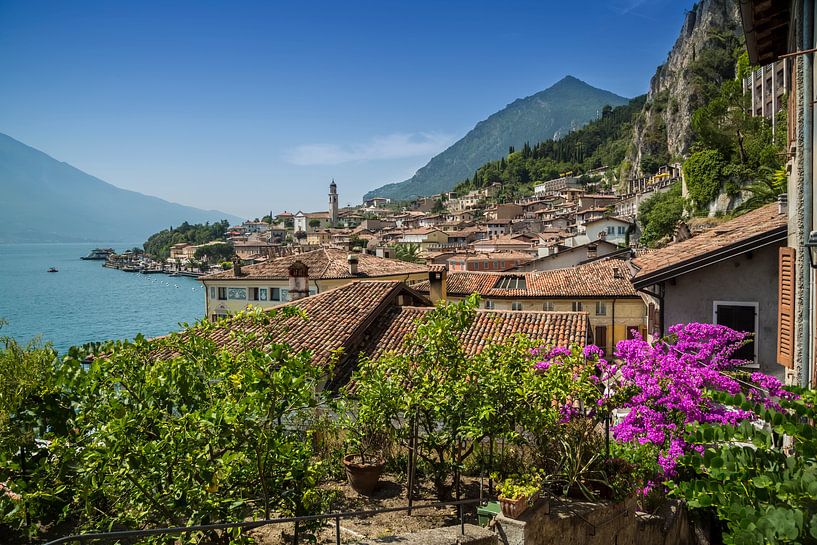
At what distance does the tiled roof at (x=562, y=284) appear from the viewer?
33125mm

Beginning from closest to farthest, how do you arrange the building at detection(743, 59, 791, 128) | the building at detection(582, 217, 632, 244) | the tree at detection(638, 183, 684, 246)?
the building at detection(743, 59, 791, 128) < the tree at detection(638, 183, 684, 246) < the building at detection(582, 217, 632, 244)

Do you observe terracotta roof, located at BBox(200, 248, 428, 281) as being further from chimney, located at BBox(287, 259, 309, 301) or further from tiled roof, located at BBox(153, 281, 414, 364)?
tiled roof, located at BBox(153, 281, 414, 364)

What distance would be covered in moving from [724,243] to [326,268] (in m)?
26.9

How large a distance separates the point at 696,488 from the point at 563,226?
362ft

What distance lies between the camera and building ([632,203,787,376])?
11430 millimetres

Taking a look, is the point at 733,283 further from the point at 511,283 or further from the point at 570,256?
the point at 570,256

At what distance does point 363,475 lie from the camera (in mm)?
8609

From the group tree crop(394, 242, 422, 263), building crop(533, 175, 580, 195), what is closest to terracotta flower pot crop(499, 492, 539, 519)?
tree crop(394, 242, 422, 263)

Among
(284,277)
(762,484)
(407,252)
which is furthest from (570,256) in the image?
(407,252)

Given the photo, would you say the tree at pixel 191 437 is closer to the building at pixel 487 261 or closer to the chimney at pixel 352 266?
the chimney at pixel 352 266

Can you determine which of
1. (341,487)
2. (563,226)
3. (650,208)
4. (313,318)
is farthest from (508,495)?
(563,226)

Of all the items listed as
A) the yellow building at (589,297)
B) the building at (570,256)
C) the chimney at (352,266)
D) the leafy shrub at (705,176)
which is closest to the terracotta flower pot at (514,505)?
the yellow building at (589,297)

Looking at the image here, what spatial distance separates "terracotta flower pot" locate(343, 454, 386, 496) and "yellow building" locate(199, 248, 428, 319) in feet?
84.2

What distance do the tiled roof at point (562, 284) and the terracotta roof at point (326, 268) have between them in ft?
10.7
